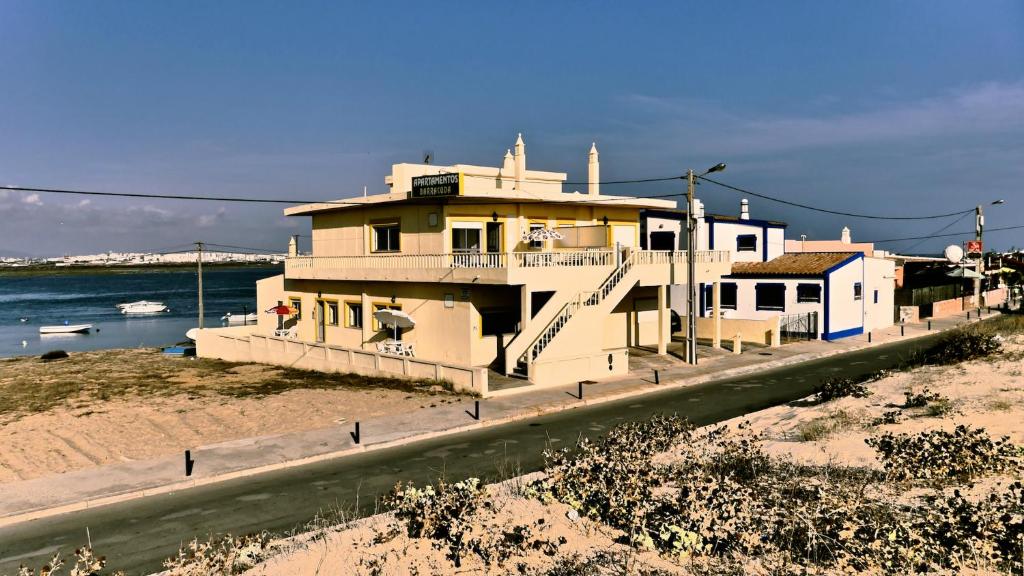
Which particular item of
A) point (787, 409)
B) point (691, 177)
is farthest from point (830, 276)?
point (787, 409)

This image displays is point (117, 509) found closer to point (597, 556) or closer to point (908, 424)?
point (597, 556)

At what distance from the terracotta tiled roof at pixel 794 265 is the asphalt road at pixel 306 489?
18.0 metres

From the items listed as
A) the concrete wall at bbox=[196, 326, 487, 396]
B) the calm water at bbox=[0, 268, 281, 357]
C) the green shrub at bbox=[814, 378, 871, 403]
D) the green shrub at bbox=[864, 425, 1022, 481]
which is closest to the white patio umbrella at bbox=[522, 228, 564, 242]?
the concrete wall at bbox=[196, 326, 487, 396]

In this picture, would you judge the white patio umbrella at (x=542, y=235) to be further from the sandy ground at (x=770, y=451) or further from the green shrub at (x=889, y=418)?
the green shrub at (x=889, y=418)

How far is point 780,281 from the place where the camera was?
40406 mm

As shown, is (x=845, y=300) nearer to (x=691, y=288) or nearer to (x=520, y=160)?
(x=691, y=288)

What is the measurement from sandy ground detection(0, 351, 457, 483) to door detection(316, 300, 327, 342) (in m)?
A: 5.13

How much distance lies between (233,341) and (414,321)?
43.2 feet

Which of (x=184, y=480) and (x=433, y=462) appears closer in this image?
(x=184, y=480)

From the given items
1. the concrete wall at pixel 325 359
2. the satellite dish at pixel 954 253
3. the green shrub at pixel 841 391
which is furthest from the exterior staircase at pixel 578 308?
the satellite dish at pixel 954 253

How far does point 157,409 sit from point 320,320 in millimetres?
15682

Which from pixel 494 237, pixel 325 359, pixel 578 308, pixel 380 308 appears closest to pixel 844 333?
pixel 578 308

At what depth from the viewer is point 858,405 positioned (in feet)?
61.3

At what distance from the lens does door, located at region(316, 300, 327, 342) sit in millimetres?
38344
